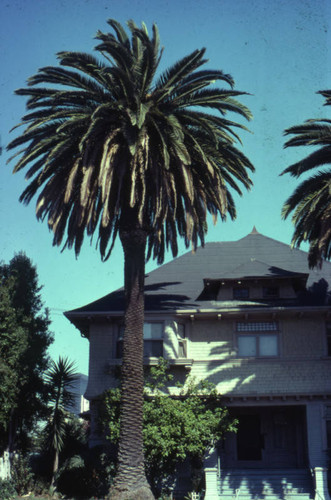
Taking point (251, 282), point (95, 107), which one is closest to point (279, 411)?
point (251, 282)

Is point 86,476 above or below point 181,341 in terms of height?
below

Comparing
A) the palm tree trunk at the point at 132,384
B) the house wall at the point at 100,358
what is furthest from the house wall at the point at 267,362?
the palm tree trunk at the point at 132,384

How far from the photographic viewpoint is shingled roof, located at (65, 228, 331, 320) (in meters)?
28.5

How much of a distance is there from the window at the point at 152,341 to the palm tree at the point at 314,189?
7776mm

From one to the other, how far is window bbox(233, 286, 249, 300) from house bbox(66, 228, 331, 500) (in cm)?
5

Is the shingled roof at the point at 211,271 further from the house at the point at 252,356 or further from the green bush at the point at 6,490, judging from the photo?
the green bush at the point at 6,490

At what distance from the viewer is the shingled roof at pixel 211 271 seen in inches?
1121

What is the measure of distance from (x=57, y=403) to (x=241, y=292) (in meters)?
10.0

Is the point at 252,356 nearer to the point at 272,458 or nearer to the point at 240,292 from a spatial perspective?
the point at 240,292

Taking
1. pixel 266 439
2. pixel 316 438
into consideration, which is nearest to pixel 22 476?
pixel 266 439

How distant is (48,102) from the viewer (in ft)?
73.3

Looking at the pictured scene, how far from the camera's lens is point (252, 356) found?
2788 centimetres

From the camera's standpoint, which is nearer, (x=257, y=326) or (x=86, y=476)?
(x=86, y=476)

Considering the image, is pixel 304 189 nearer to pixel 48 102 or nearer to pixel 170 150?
pixel 170 150
